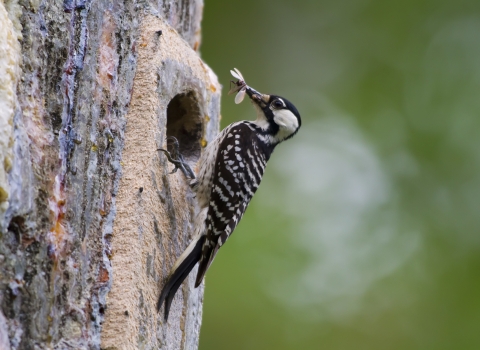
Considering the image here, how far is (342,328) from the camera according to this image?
20.5ft

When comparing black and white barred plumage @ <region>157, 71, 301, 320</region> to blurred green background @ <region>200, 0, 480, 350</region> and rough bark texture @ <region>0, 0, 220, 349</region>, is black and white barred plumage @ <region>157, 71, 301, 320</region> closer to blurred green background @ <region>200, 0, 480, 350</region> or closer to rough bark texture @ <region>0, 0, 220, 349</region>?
rough bark texture @ <region>0, 0, 220, 349</region>

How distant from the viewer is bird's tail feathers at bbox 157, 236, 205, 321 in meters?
2.83

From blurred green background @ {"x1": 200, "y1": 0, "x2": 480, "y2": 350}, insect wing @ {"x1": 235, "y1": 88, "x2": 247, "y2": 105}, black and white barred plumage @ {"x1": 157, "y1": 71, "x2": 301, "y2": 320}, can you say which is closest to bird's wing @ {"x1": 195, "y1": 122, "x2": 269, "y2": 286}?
black and white barred plumage @ {"x1": 157, "y1": 71, "x2": 301, "y2": 320}

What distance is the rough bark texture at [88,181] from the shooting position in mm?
2156

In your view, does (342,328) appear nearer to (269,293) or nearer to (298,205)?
(269,293)

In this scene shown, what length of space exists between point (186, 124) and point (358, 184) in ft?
10.8

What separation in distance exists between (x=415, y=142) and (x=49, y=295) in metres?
4.99

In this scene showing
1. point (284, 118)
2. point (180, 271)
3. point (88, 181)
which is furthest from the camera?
point (284, 118)

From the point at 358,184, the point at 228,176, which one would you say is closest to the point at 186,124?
the point at 228,176

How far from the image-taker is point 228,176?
137 inches

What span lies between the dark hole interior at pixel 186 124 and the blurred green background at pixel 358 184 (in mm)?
2087

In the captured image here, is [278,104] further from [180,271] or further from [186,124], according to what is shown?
[180,271]

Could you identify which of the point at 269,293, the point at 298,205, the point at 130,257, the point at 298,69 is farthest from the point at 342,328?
the point at 130,257

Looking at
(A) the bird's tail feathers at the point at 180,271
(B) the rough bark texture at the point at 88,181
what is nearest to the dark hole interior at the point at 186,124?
(B) the rough bark texture at the point at 88,181
